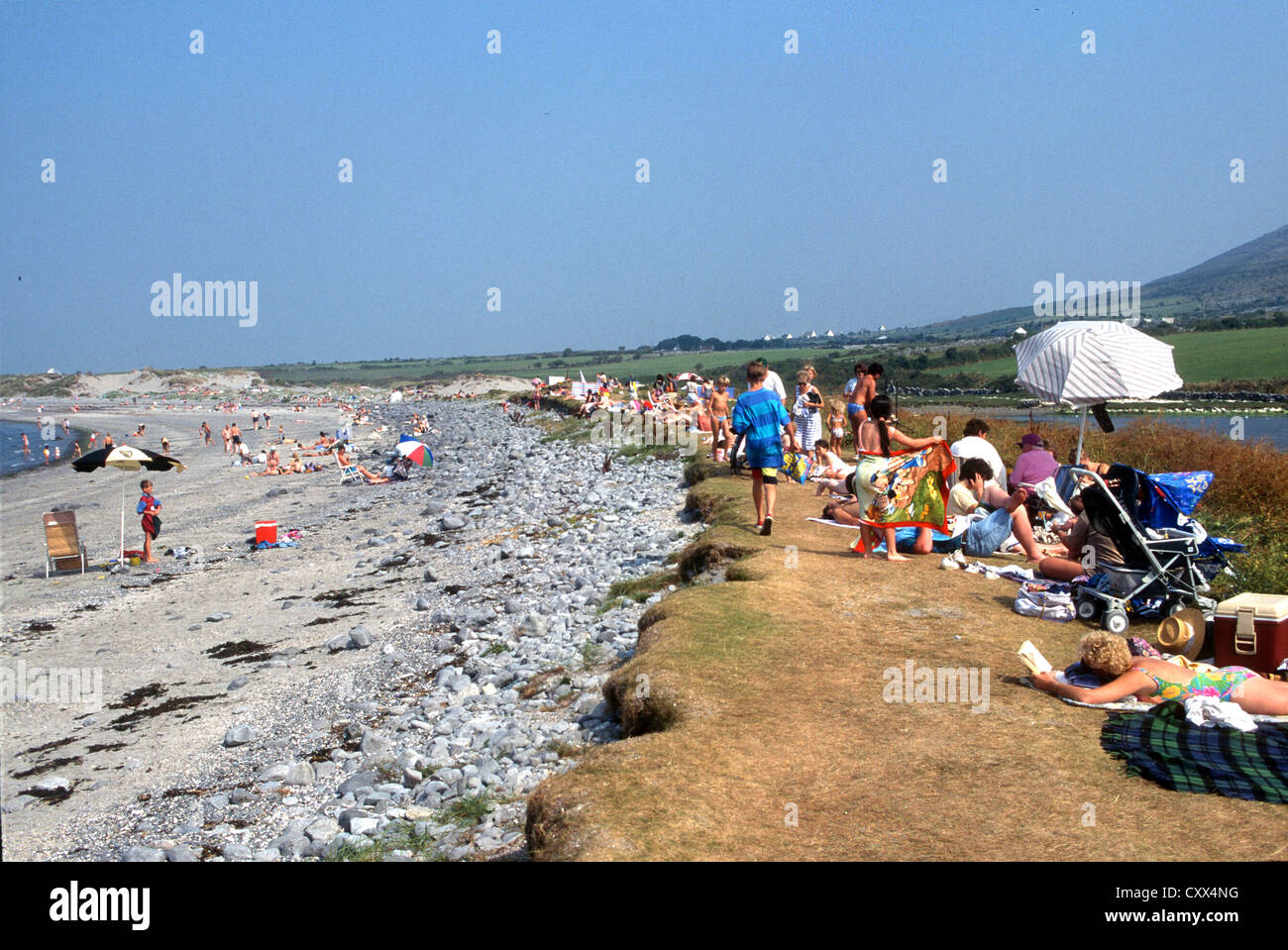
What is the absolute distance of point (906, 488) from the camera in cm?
A: 960

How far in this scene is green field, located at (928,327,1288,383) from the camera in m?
44.9

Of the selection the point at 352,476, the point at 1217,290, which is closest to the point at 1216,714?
the point at 352,476

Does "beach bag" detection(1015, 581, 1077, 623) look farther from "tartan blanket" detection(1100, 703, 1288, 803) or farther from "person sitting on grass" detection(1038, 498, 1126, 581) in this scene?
"tartan blanket" detection(1100, 703, 1288, 803)

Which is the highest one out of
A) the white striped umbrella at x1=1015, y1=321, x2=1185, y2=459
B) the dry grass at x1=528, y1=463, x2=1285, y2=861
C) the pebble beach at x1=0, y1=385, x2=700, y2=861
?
the white striped umbrella at x1=1015, y1=321, x2=1185, y2=459

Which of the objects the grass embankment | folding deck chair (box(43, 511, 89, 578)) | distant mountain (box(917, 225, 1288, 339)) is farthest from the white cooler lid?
distant mountain (box(917, 225, 1288, 339))

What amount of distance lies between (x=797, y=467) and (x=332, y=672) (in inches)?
309

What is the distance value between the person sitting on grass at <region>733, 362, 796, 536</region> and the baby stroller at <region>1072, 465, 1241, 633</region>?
3.71 meters

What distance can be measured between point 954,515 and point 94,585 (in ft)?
50.9

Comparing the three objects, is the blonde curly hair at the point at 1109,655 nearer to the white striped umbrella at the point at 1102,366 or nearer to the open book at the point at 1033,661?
the open book at the point at 1033,661

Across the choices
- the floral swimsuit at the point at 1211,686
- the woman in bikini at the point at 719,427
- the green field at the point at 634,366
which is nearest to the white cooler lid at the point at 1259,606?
the floral swimsuit at the point at 1211,686

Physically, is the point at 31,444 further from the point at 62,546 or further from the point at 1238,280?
the point at 1238,280

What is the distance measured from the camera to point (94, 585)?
693 inches

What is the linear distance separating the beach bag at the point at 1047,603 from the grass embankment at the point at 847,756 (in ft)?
0.33
